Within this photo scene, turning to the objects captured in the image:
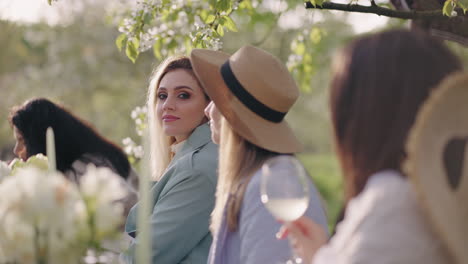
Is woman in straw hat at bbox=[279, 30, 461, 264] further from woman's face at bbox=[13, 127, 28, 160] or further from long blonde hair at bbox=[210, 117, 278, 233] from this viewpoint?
woman's face at bbox=[13, 127, 28, 160]

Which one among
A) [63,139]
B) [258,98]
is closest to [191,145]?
[258,98]

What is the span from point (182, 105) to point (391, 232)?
2.50 m

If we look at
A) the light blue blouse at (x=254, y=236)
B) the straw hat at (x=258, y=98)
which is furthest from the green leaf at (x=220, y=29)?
the light blue blouse at (x=254, y=236)

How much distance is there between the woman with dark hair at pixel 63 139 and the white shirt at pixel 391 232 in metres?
3.48

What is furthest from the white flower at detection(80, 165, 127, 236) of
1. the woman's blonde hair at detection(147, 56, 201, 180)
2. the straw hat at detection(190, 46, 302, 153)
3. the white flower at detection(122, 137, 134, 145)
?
the white flower at detection(122, 137, 134, 145)

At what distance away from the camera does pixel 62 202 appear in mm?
1604

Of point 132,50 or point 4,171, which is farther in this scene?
point 132,50

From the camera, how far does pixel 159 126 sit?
416 centimetres

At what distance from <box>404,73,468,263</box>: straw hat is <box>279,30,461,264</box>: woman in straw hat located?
0.05m

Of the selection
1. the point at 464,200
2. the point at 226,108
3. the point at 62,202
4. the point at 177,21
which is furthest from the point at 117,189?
the point at 177,21

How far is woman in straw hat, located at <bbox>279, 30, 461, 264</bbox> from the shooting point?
157 cm

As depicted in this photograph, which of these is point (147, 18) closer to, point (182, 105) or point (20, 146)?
point (182, 105)

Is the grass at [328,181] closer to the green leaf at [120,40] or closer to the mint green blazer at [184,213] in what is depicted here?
the green leaf at [120,40]

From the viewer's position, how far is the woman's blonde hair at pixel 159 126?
4.05 meters
